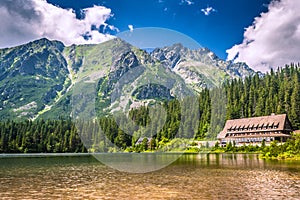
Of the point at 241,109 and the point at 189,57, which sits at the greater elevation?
the point at 241,109

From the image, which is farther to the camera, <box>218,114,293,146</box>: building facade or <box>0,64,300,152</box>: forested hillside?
<box>0,64,300,152</box>: forested hillside

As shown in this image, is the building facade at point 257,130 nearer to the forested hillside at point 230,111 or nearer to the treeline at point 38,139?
the forested hillside at point 230,111

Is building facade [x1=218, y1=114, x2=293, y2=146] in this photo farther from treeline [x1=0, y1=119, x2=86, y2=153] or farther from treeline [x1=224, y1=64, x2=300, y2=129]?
treeline [x1=0, y1=119, x2=86, y2=153]

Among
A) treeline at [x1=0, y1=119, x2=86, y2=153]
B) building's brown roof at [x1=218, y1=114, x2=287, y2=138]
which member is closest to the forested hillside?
treeline at [x1=0, y1=119, x2=86, y2=153]

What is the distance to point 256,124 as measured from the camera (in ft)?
320

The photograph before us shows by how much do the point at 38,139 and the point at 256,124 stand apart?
94.2 meters

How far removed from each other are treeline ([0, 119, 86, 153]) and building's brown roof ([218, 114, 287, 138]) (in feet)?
203

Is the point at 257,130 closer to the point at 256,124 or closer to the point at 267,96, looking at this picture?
the point at 256,124

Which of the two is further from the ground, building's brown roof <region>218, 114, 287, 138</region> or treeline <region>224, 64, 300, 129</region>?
treeline <region>224, 64, 300, 129</region>

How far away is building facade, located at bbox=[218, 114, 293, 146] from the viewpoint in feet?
296

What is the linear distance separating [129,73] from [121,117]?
729 centimetres

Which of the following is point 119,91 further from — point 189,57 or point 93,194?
point 93,194

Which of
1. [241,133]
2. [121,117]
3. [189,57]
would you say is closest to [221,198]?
[189,57]

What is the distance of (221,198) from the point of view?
17.1m
